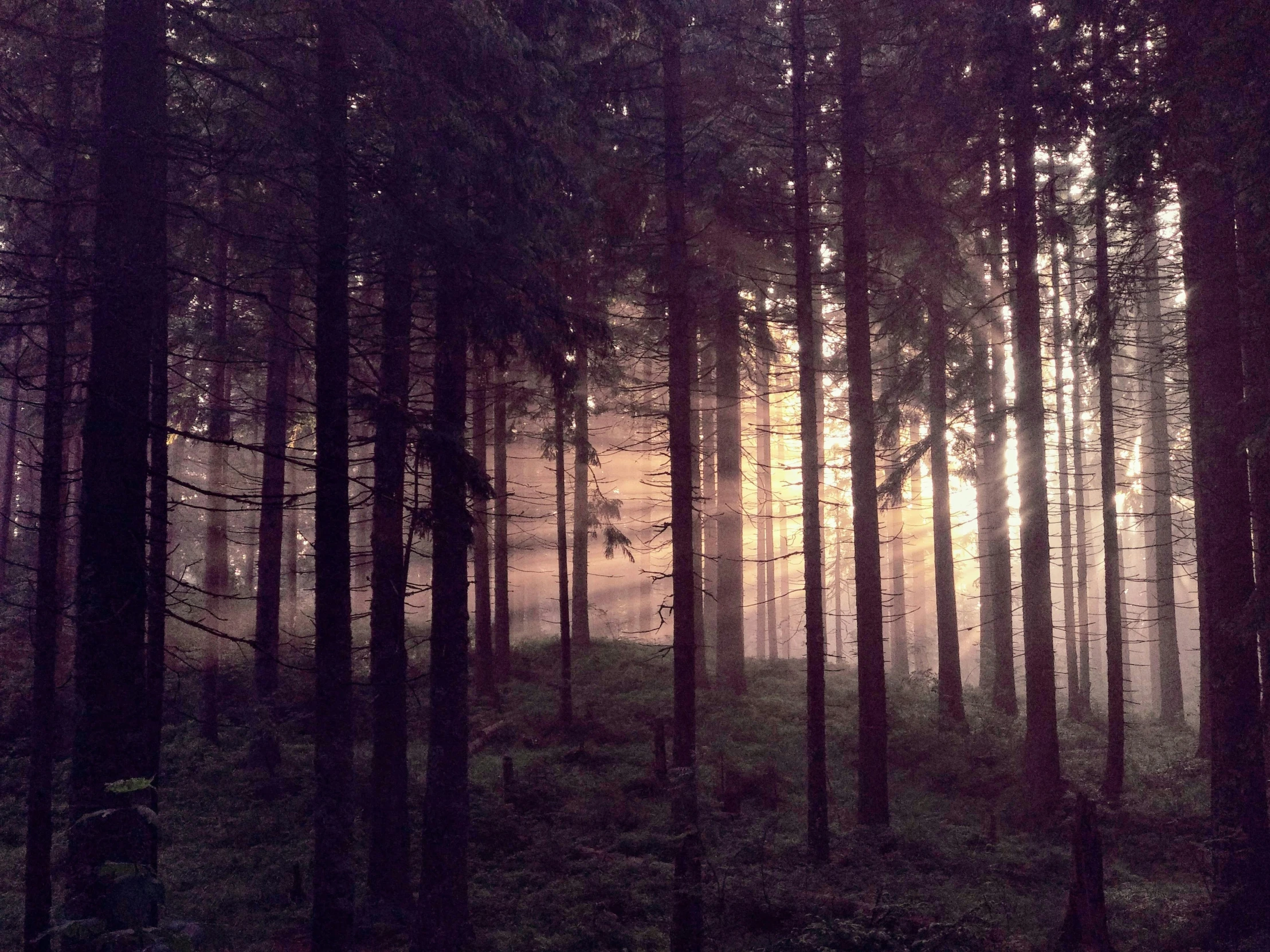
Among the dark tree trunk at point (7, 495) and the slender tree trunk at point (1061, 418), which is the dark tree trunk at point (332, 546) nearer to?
the slender tree trunk at point (1061, 418)

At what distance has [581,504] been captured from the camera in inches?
899

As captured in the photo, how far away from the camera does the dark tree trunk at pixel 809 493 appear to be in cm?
1152

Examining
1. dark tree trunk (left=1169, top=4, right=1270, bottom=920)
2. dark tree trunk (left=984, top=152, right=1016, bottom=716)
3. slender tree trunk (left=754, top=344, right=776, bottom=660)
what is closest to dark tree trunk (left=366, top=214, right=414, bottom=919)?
dark tree trunk (left=1169, top=4, right=1270, bottom=920)

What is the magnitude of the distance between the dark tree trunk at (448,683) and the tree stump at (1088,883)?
679 centimetres

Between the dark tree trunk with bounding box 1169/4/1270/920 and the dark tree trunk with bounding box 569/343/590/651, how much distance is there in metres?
10.2

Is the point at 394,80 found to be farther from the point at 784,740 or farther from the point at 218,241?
the point at 784,740

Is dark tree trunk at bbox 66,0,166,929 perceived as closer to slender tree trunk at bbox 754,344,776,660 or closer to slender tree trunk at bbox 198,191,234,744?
slender tree trunk at bbox 198,191,234,744

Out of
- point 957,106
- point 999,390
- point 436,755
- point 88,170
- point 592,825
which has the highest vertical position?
point 957,106

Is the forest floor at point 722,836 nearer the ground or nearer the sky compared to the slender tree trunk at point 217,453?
nearer the ground

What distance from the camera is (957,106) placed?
42.6 feet

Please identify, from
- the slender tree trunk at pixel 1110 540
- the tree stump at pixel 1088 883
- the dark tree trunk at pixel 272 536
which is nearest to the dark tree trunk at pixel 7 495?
the dark tree trunk at pixel 272 536

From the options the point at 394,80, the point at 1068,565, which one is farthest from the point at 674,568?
the point at 1068,565

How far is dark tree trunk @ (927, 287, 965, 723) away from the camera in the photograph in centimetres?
1775

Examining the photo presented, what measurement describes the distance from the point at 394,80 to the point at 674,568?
275 inches
